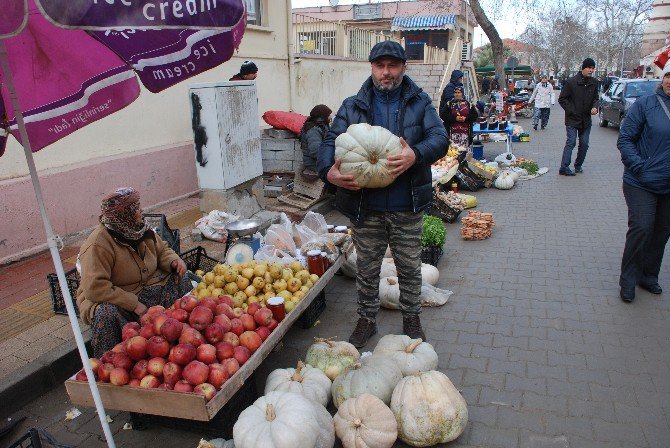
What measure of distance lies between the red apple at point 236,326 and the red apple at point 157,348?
44 cm

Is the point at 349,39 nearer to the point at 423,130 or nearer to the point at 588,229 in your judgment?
the point at 588,229

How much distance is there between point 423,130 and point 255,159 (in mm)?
4091

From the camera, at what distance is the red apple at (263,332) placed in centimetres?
333

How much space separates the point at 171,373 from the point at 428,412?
5.04 ft

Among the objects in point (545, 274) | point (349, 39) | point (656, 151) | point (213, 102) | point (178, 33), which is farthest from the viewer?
point (349, 39)

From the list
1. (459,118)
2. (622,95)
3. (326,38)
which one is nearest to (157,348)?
(459,118)

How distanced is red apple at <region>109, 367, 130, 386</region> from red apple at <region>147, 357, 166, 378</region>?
0.43 feet

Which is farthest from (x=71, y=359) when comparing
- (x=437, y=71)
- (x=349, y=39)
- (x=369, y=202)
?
(x=437, y=71)

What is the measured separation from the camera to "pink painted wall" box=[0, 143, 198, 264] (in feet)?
17.7

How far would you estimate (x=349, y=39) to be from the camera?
1619cm

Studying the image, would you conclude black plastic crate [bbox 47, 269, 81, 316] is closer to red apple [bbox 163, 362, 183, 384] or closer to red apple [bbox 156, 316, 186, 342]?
red apple [bbox 156, 316, 186, 342]

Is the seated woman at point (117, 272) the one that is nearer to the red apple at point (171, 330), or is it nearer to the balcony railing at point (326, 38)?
the red apple at point (171, 330)

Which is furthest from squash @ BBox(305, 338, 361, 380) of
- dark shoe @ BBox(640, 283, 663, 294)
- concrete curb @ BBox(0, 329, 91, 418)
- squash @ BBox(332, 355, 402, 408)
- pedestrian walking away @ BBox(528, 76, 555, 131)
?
pedestrian walking away @ BBox(528, 76, 555, 131)

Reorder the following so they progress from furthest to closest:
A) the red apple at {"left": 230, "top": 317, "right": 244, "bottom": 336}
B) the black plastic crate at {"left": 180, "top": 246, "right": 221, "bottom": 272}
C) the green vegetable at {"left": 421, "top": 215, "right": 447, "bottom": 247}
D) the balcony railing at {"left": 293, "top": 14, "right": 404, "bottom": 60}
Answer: the balcony railing at {"left": 293, "top": 14, "right": 404, "bottom": 60} → the green vegetable at {"left": 421, "top": 215, "right": 447, "bottom": 247} → the black plastic crate at {"left": 180, "top": 246, "right": 221, "bottom": 272} → the red apple at {"left": 230, "top": 317, "right": 244, "bottom": 336}
